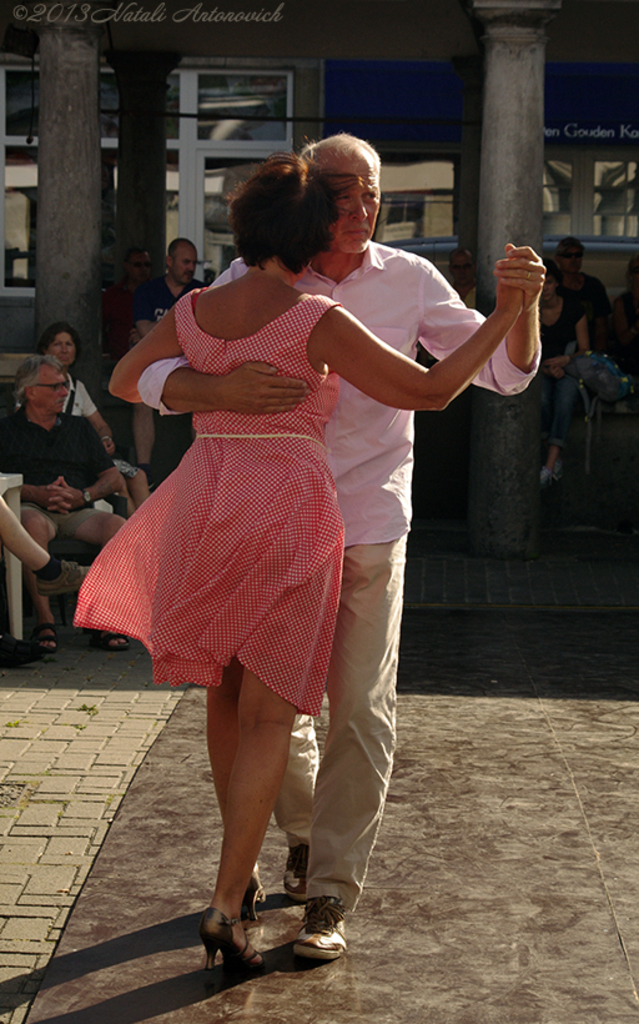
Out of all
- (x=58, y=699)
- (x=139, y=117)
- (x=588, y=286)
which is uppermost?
(x=139, y=117)

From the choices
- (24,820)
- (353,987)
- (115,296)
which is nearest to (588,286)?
(115,296)

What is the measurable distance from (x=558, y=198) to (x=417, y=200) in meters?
2.18

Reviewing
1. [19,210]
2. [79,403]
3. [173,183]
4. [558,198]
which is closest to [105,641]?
[79,403]

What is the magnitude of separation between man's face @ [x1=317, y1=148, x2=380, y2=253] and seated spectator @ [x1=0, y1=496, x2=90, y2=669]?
3.77 metres

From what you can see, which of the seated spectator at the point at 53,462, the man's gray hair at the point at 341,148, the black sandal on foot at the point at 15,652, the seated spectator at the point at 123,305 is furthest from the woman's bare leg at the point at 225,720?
the seated spectator at the point at 123,305

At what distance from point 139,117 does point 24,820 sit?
37.0 feet

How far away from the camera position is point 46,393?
7715mm

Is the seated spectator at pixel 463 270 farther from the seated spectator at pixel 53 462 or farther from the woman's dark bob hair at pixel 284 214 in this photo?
the woman's dark bob hair at pixel 284 214

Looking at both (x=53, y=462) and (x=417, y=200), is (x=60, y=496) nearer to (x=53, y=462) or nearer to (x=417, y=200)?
(x=53, y=462)

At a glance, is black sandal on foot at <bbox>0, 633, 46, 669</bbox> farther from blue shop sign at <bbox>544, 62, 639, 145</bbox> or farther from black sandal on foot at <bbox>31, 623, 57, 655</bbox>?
blue shop sign at <bbox>544, 62, 639, 145</bbox>

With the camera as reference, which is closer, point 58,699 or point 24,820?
point 24,820

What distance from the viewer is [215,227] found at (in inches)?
872

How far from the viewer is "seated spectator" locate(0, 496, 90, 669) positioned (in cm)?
677

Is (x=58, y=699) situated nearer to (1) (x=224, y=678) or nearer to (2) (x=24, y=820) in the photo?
(2) (x=24, y=820)
